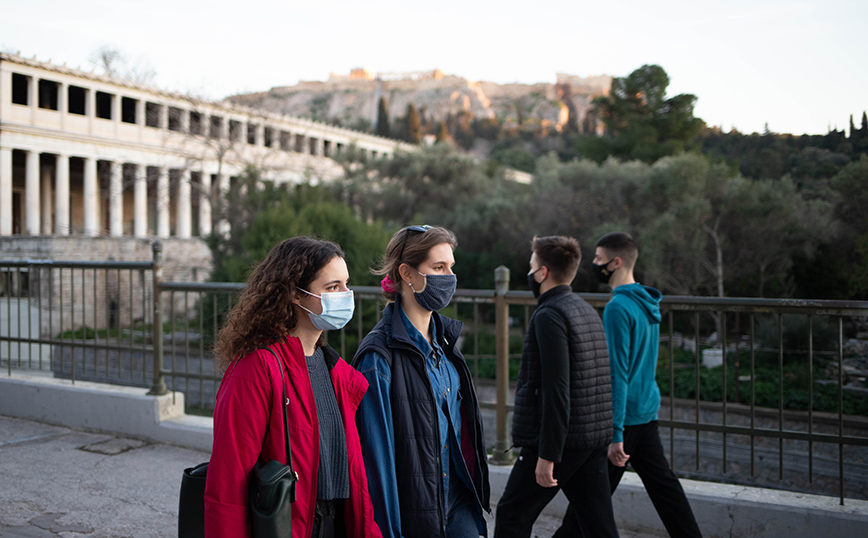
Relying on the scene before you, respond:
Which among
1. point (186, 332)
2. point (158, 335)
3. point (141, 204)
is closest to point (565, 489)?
point (186, 332)

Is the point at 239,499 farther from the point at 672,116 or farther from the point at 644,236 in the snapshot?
the point at 672,116

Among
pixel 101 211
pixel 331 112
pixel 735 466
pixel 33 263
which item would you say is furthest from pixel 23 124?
pixel 331 112

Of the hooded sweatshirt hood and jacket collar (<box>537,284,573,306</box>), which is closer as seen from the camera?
jacket collar (<box>537,284,573,306</box>)

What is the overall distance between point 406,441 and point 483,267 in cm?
2837

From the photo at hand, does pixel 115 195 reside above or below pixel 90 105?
below

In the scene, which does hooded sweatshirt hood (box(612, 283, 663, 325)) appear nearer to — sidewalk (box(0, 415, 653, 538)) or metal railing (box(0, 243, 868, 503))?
metal railing (box(0, 243, 868, 503))

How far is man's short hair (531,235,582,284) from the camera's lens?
128 inches

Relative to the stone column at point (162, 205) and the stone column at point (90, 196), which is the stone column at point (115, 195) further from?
the stone column at point (162, 205)

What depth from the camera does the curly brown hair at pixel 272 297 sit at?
6.75 feet

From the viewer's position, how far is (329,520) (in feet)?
6.97

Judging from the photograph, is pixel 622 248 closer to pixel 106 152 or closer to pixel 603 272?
pixel 603 272

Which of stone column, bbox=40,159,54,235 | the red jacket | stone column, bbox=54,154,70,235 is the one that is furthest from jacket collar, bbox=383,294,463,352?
stone column, bbox=40,159,54,235

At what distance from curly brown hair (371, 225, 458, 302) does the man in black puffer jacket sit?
32.1 inches

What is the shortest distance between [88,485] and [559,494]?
3.30 metres
